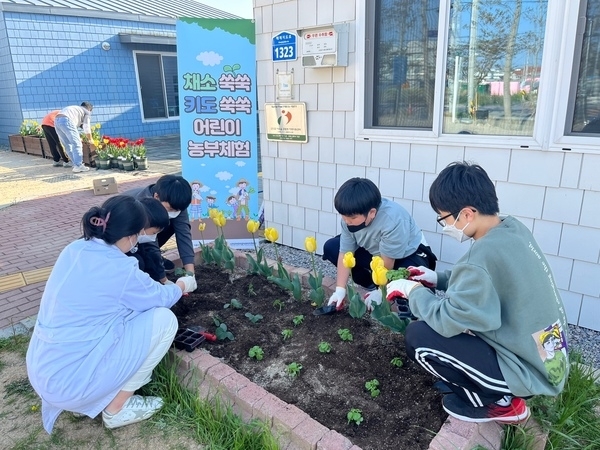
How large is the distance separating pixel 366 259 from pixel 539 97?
5.00 feet

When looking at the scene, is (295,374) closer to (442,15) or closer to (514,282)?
(514,282)

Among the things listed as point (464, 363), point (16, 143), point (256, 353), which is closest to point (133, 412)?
point (256, 353)

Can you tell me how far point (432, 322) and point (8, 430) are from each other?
2.09 metres

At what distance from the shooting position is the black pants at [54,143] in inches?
373

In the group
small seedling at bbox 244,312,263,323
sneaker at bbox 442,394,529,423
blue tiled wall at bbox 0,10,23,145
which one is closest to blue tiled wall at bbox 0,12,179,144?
blue tiled wall at bbox 0,10,23,145

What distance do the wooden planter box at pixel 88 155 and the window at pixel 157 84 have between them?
406 centimetres

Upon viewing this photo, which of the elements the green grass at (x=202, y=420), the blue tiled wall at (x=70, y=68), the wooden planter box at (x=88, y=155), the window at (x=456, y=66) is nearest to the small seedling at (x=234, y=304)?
the green grass at (x=202, y=420)

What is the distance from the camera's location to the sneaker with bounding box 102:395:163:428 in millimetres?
2080

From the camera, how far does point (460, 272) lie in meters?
1.73

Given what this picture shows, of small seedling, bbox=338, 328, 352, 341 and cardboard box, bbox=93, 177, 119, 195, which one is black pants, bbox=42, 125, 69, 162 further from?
small seedling, bbox=338, 328, 352, 341

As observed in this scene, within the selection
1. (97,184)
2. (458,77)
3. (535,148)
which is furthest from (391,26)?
(97,184)

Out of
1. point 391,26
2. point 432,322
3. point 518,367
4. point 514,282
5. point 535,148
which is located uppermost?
point 391,26

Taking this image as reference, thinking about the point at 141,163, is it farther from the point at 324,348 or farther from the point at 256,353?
the point at 324,348

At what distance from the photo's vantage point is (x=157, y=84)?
44.3ft
